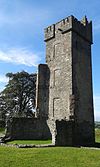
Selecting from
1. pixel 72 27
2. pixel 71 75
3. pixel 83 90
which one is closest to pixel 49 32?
pixel 72 27

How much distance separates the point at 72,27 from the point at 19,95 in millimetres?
19031

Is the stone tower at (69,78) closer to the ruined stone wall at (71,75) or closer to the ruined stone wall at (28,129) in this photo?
the ruined stone wall at (71,75)

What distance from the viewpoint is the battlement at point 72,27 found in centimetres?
2566

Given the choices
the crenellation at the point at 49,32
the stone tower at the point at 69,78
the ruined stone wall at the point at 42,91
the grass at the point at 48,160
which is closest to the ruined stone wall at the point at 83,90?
the stone tower at the point at 69,78

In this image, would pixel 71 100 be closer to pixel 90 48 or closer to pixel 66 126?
pixel 66 126

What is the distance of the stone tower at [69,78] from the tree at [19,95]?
1473 centimetres

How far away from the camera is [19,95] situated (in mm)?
40969

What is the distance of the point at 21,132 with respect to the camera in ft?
74.1

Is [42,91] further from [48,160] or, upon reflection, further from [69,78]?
[48,160]

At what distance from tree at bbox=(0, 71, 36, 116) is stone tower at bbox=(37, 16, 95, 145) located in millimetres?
14732

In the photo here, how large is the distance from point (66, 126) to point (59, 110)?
4927 mm

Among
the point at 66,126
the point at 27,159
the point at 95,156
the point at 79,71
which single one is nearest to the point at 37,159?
the point at 27,159

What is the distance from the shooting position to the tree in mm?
40697

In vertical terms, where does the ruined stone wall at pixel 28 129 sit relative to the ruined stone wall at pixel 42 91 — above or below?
below
